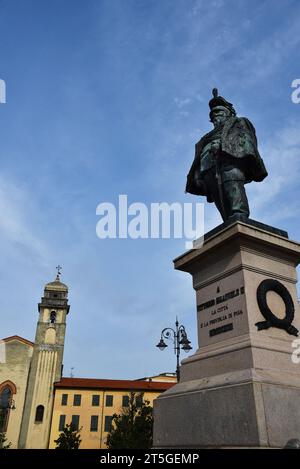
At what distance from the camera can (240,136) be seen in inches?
273

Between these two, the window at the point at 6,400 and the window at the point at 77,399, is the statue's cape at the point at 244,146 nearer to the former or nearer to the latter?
the window at the point at 77,399

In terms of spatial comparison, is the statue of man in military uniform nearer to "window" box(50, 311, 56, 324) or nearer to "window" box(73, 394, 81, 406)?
"window" box(73, 394, 81, 406)

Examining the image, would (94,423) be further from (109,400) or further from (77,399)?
(77,399)

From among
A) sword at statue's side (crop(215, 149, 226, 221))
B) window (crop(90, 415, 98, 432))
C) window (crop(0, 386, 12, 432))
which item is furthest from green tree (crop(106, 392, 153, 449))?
sword at statue's side (crop(215, 149, 226, 221))

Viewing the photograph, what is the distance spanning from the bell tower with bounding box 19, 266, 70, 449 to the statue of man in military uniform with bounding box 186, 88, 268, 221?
4730cm

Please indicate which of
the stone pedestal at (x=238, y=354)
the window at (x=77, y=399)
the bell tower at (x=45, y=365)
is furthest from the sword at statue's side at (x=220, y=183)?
the window at (x=77, y=399)

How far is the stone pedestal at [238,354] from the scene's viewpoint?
4305 mm

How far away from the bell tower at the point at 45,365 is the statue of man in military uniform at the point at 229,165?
4730 centimetres

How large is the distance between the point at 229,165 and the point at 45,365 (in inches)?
2039

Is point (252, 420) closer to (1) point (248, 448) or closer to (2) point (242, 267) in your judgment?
(1) point (248, 448)

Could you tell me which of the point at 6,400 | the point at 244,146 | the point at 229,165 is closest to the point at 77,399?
the point at 6,400

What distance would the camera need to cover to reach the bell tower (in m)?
46.9
